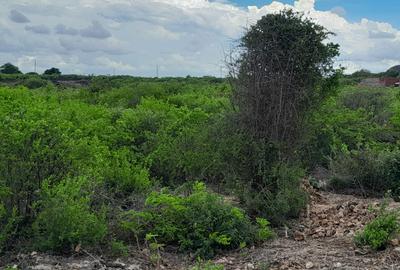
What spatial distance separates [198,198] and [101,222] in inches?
51.9

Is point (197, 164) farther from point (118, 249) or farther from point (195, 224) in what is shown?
point (118, 249)

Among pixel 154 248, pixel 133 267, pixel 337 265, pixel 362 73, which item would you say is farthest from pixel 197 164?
pixel 362 73

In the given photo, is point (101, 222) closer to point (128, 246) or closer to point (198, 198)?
point (128, 246)

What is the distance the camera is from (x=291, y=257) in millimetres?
6363

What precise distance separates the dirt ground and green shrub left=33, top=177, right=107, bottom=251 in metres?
0.17

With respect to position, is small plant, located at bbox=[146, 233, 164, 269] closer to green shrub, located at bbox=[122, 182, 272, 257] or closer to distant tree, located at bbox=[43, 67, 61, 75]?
green shrub, located at bbox=[122, 182, 272, 257]

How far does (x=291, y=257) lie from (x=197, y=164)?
3.67 meters

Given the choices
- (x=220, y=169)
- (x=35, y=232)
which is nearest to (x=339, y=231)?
(x=220, y=169)

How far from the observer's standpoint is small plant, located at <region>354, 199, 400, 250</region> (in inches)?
254

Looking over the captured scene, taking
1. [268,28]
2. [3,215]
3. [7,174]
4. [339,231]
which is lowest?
[339,231]

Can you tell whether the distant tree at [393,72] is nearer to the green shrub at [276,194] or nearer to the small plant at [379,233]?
the green shrub at [276,194]

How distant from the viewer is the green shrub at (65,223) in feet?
19.8

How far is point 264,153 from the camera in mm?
8758

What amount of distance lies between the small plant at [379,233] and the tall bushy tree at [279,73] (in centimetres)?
258
